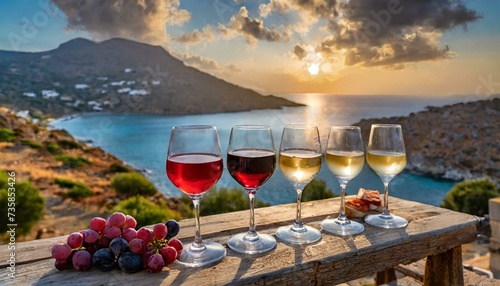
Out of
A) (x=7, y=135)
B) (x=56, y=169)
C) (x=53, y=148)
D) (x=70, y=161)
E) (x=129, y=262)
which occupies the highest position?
(x=7, y=135)

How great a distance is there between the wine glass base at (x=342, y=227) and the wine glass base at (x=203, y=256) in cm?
32

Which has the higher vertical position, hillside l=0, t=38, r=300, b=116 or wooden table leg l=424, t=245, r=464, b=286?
hillside l=0, t=38, r=300, b=116

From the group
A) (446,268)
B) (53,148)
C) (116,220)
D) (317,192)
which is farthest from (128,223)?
(53,148)

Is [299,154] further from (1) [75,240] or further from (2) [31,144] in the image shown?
(2) [31,144]

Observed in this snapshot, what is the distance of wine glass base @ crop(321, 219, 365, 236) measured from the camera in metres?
0.92

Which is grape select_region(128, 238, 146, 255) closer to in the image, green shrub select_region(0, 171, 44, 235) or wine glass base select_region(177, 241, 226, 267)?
wine glass base select_region(177, 241, 226, 267)

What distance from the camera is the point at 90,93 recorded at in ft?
29.7

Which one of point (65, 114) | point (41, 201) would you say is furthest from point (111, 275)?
point (65, 114)

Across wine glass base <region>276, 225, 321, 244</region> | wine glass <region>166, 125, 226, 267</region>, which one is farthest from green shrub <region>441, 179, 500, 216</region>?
wine glass <region>166, 125, 226, 267</region>

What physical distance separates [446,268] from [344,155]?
0.62 m

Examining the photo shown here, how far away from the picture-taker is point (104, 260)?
0.67 metres

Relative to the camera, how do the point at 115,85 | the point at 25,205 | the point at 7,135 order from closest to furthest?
the point at 25,205, the point at 7,135, the point at 115,85

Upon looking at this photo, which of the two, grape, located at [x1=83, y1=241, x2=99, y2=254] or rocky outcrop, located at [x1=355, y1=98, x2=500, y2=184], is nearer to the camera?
grape, located at [x1=83, y1=241, x2=99, y2=254]

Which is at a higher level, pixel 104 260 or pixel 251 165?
pixel 251 165
